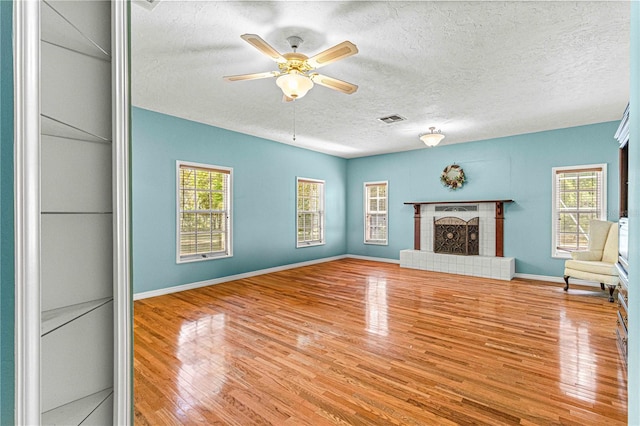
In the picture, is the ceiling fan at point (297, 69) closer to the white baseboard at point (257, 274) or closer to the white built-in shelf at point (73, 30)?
the white built-in shelf at point (73, 30)

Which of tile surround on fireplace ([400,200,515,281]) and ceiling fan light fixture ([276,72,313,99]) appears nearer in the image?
A: ceiling fan light fixture ([276,72,313,99])

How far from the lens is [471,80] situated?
3.46 metres

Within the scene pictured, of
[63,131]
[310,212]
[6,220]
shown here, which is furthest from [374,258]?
[6,220]

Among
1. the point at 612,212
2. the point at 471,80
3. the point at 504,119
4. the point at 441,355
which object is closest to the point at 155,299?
the point at 441,355

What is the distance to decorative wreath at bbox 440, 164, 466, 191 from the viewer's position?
21.7 ft

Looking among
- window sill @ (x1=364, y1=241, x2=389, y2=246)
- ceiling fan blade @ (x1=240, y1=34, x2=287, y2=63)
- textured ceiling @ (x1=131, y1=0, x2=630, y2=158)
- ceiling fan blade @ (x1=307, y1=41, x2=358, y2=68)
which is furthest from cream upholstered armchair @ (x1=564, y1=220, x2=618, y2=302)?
ceiling fan blade @ (x1=240, y1=34, x2=287, y2=63)

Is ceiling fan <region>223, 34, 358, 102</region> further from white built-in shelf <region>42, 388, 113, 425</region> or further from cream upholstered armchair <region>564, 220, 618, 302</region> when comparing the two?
cream upholstered armchair <region>564, 220, 618, 302</region>

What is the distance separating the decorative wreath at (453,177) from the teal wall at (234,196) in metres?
2.64

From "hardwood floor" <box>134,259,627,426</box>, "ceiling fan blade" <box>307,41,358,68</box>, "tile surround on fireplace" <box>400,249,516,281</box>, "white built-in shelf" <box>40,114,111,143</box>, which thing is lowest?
"hardwood floor" <box>134,259,627,426</box>

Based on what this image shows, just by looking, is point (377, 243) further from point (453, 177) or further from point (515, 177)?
point (515, 177)

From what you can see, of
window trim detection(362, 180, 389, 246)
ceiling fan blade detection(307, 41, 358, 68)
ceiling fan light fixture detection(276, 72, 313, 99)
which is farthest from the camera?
window trim detection(362, 180, 389, 246)

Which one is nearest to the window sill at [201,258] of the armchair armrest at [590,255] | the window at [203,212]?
Answer: the window at [203,212]

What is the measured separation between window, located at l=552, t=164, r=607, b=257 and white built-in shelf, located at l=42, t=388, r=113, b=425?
6.68m

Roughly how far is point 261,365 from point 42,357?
220 centimetres
